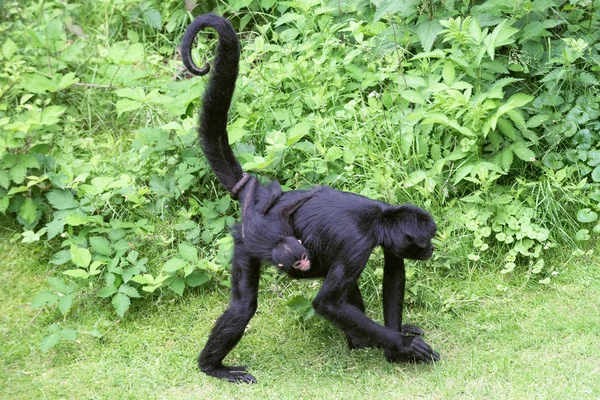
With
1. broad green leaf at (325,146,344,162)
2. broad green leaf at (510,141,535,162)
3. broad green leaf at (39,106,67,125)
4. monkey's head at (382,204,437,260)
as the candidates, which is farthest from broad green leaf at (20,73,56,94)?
broad green leaf at (510,141,535,162)

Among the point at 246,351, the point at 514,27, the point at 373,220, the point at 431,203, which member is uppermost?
the point at 514,27

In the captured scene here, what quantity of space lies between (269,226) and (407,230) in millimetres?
857

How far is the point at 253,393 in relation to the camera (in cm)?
521

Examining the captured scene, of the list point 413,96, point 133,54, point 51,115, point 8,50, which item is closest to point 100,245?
point 51,115

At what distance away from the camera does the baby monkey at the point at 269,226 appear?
5.00 metres

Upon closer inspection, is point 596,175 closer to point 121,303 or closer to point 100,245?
point 121,303

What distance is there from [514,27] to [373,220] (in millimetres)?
2445

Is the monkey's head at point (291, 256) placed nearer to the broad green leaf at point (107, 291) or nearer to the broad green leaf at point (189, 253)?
the broad green leaf at point (189, 253)

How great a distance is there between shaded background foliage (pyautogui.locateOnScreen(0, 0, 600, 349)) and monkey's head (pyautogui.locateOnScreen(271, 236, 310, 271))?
0.77 metres

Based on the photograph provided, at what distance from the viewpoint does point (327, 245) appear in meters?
5.15

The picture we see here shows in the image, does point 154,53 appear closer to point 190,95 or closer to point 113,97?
point 113,97

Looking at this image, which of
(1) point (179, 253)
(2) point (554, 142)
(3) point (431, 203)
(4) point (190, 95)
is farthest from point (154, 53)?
(2) point (554, 142)

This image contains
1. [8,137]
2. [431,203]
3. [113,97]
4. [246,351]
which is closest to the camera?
[246,351]

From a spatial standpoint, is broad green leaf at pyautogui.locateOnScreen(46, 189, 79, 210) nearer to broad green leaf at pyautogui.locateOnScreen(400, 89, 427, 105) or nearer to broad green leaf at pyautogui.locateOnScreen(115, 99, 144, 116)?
broad green leaf at pyautogui.locateOnScreen(115, 99, 144, 116)
